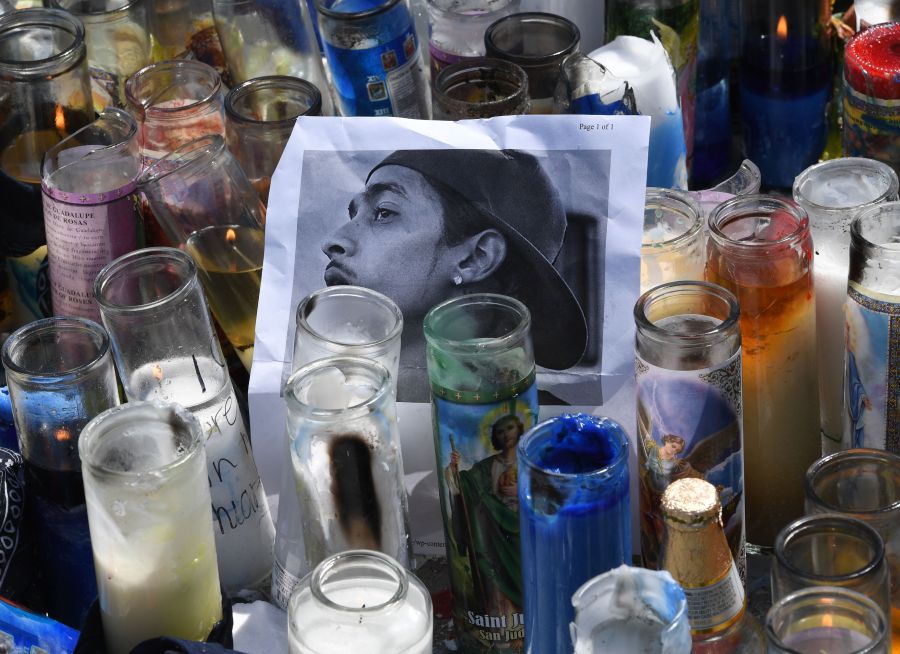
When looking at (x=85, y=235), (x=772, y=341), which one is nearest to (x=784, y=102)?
(x=772, y=341)

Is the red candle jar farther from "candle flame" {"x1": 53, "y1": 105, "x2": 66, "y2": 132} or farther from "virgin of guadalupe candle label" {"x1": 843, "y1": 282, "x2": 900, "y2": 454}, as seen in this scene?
"candle flame" {"x1": 53, "y1": 105, "x2": 66, "y2": 132}

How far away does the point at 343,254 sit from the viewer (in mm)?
977

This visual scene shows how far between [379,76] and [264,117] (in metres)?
0.12

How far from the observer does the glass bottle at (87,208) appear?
3.32ft

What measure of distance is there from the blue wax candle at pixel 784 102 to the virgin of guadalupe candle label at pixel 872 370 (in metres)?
0.51

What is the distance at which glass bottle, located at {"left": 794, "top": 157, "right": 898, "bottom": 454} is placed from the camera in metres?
0.92

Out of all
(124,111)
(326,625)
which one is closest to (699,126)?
(124,111)

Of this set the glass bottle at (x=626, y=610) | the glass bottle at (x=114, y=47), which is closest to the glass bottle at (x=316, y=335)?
the glass bottle at (x=626, y=610)

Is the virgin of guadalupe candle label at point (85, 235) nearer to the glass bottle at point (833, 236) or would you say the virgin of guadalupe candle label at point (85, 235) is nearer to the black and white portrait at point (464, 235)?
the black and white portrait at point (464, 235)

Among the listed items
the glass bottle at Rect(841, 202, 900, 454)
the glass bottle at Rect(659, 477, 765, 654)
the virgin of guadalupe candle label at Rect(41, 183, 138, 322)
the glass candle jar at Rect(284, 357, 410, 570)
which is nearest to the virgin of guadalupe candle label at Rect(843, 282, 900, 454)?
the glass bottle at Rect(841, 202, 900, 454)

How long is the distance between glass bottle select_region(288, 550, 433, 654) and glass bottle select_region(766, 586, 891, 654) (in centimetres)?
18

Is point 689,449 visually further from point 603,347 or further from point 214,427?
point 214,427

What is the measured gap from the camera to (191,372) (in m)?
0.88

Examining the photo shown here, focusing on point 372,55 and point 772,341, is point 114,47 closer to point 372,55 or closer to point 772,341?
point 372,55
